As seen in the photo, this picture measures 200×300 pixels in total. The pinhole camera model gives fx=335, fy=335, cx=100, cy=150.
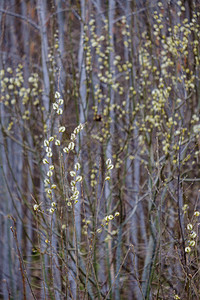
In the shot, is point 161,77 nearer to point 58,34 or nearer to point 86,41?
point 86,41

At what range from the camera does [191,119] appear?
106 inches

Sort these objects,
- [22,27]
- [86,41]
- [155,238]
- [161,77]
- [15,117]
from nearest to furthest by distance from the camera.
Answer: [155,238], [161,77], [86,41], [15,117], [22,27]


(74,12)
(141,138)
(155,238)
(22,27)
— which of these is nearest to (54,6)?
(74,12)

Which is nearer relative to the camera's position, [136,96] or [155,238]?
[155,238]

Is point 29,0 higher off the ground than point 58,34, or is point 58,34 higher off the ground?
point 29,0

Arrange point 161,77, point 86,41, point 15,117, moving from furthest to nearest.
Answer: point 15,117 → point 86,41 → point 161,77

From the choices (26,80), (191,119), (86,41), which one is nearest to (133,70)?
(86,41)

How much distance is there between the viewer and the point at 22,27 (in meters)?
3.98

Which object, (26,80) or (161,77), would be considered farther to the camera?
(26,80)

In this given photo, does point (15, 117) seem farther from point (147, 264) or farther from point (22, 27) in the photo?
point (147, 264)

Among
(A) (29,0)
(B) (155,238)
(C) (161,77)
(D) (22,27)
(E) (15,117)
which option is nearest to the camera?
(B) (155,238)

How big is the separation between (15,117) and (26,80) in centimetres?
40

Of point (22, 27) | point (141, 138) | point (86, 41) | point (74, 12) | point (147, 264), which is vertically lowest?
point (147, 264)

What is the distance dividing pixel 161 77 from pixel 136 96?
32cm
